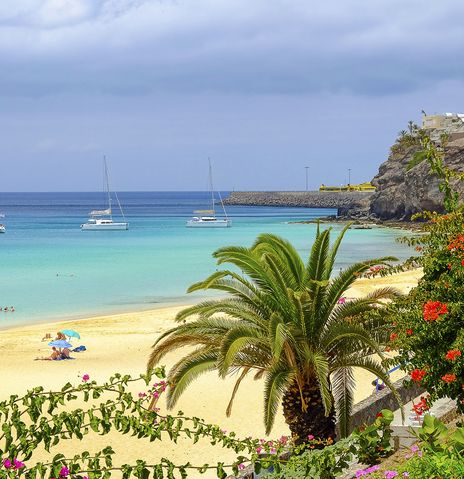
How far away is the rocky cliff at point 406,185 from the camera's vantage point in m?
94.0

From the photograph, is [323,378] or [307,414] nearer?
[323,378]

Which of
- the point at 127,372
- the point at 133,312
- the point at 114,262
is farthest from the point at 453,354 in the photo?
the point at 114,262

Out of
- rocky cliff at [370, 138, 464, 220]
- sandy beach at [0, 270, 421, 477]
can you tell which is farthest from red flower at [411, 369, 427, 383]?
rocky cliff at [370, 138, 464, 220]

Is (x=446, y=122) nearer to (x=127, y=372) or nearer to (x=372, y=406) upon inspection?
(x=127, y=372)

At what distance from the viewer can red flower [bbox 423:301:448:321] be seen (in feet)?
30.6

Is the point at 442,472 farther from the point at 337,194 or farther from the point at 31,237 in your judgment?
the point at 337,194

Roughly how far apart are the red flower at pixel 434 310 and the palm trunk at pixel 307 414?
2959 mm

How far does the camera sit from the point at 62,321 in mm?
38094

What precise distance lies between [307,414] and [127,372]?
13.1 meters

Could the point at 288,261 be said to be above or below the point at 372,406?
above

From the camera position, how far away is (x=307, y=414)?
11719 mm

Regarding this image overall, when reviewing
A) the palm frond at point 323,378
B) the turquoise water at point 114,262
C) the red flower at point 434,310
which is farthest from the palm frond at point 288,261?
the turquoise water at point 114,262

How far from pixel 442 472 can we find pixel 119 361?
21.0m

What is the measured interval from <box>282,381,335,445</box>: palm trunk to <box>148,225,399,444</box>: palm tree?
1cm
